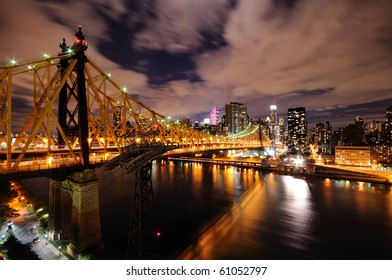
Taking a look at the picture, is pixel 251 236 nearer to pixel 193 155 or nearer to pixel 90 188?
pixel 90 188

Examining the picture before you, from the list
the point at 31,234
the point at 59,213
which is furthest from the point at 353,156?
the point at 31,234

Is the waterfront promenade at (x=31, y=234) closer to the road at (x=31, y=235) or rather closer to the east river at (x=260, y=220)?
the road at (x=31, y=235)

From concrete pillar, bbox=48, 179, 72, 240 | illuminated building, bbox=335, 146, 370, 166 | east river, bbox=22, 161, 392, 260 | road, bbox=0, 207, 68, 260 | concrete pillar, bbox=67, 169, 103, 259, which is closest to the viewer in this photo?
concrete pillar, bbox=67, 169, 103, 259

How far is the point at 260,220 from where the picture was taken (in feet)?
73.6

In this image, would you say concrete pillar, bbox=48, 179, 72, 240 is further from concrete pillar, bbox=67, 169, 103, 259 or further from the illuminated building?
the illuminated building

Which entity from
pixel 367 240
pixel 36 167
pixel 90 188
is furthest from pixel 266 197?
pixel 36 167

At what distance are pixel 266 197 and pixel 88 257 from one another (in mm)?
25679

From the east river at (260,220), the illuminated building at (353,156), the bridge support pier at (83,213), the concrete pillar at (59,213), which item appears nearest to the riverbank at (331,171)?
the east river at (260,220)

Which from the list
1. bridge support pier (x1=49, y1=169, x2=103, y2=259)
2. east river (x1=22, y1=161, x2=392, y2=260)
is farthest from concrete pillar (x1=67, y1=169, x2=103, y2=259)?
east river (x1=22, y1=161, x2=392, y2=260)

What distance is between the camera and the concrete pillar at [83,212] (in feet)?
37.9

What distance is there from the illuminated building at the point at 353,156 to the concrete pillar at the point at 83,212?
6945 cm

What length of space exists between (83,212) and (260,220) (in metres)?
17.5

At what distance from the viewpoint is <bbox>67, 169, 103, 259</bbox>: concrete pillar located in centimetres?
1155

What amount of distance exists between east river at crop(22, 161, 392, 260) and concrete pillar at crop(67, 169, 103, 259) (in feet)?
5.20
